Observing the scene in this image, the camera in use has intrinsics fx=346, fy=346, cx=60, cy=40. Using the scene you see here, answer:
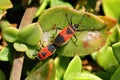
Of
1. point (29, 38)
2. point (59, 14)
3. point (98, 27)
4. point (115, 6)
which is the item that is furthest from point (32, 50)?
point (115, 6)

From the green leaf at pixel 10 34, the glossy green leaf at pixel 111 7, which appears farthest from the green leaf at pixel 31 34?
the glossy green leaf at pixel 111 7

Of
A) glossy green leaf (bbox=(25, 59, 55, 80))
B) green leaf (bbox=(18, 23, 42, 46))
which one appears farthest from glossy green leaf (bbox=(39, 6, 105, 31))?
glossy green leaf (bbox=(25, 59, 55, 80))

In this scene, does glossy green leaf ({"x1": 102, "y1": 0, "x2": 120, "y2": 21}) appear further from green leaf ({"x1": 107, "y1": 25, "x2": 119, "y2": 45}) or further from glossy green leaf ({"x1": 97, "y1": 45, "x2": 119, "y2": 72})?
glossy green leaf ({"x1": 97, "y1": 45, "x2": 119, "y2": 72})

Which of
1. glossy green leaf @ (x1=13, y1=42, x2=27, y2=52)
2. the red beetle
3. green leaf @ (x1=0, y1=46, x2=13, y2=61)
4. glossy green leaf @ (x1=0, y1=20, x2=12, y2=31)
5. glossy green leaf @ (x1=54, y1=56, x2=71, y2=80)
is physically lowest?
glossy green leaf @ (x1=54, y1=56, x2=71, y2=80)

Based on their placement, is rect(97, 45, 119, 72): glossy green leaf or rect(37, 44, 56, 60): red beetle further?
rect(97, 45, 119, 72): glossy green leaf

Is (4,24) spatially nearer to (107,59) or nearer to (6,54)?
(6,54)

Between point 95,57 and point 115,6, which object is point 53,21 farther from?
point 115,6

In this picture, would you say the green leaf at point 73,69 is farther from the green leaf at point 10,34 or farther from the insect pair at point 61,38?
the green leaf at point 10,34
